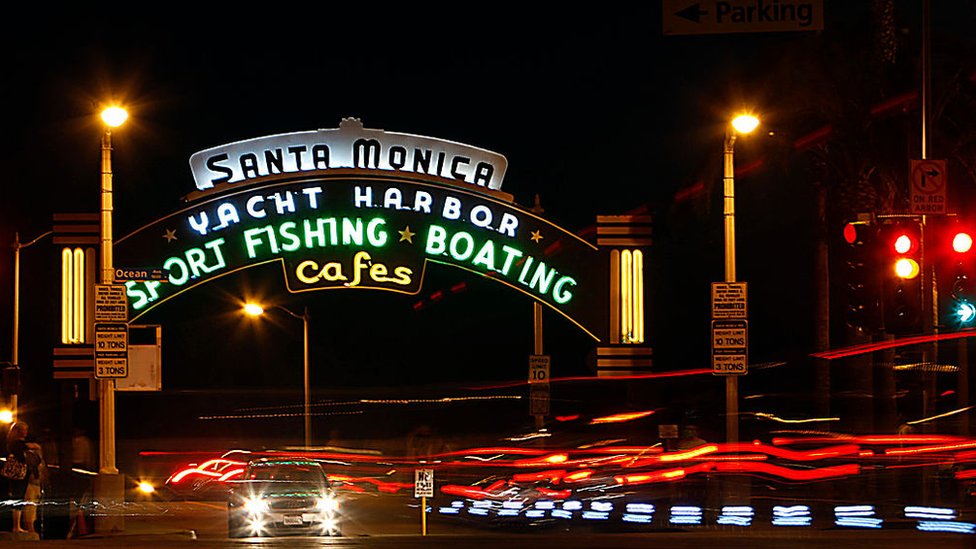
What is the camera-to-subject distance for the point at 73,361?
2375cm

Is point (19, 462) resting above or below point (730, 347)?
below

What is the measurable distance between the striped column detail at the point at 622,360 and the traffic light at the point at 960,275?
996 cm

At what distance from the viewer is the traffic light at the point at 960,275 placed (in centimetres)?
1416

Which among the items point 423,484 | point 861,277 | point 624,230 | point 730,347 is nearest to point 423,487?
point 423,484

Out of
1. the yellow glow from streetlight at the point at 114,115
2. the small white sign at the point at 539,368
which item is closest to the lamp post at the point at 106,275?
the yellow glow from streetlight at the point at 114,115

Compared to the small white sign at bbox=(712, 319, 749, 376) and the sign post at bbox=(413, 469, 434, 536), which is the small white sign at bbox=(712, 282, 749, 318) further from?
the sign post at bbox=(413, 469, 434, 536)

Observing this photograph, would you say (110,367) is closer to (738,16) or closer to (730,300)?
(730,300)

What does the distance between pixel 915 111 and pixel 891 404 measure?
367 inches

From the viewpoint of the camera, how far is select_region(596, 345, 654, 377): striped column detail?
946 inches

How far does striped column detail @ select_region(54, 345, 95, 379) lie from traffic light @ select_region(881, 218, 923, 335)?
51.2 feet

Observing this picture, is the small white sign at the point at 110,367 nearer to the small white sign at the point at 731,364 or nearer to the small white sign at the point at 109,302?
the small white sign at the point at 109,302

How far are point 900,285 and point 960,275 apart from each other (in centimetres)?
129

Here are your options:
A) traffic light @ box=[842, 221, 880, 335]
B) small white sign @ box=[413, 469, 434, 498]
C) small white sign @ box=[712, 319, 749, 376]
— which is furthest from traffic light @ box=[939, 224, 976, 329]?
small white sign @ box=[413, 469, 434, 498]

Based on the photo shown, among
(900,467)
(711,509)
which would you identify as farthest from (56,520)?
(900,467)
